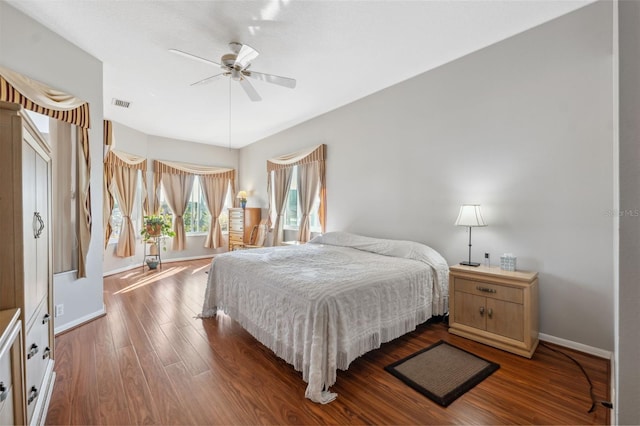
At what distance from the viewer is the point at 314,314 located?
5.95 ft

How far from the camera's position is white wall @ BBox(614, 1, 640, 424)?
1054 mm

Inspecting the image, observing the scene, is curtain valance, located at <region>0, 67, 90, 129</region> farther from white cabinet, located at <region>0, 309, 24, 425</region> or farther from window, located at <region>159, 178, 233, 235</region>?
window, located at <region>159, 178, 233, 235</region>

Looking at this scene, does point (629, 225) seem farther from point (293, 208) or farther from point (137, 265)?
point (137, 265)

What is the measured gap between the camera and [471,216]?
2.75 m

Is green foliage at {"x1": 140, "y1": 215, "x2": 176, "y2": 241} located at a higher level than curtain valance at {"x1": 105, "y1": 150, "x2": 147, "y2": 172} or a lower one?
lower

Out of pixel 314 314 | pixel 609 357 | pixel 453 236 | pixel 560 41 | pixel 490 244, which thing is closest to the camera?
pixel 314 314

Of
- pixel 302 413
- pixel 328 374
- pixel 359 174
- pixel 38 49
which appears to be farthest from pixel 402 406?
pixel 38 49

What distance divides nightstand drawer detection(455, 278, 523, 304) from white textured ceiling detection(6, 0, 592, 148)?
233 centimetres

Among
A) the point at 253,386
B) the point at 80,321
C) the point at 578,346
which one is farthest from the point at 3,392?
the point at 578,346

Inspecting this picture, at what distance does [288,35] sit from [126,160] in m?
4.44

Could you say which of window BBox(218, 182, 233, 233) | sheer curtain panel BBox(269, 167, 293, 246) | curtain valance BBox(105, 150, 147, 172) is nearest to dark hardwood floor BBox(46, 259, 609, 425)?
sheer curtain panel BBox(269, 167, 293, 246)

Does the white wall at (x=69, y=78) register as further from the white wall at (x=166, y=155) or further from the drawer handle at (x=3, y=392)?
the white wall at (x=166, y=155)

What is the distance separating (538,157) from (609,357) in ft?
5.58

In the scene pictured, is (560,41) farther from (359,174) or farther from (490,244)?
(359,174)
